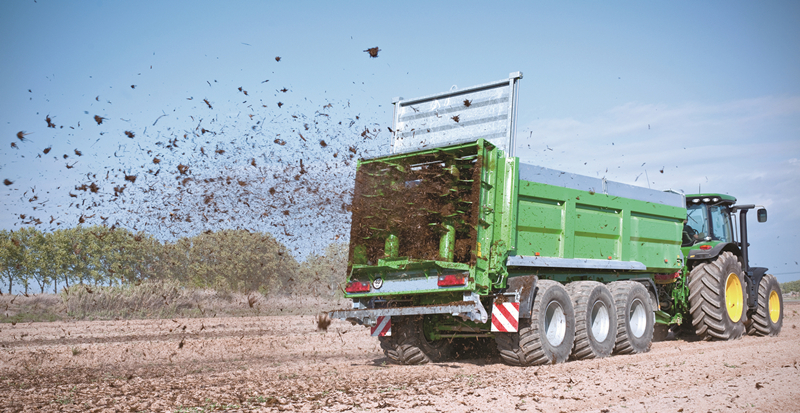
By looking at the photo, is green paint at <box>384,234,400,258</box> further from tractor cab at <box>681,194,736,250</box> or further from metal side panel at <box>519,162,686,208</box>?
tractor cab at <box>681,194,736,250</box>

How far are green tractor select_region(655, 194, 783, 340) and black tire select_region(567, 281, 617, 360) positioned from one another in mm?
2323

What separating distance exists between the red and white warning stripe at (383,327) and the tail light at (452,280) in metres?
1.39

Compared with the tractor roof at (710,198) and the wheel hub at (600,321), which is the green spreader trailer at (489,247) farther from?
the tractor roof at (710,198)

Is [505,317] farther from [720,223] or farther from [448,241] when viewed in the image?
[720,223]

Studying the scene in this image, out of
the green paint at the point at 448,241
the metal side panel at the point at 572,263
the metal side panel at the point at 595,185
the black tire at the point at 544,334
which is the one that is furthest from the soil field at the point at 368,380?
the metal side panel at the point at 595,185

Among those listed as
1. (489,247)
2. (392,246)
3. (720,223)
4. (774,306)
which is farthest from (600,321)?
(774,306)

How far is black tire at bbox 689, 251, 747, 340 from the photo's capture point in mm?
11352

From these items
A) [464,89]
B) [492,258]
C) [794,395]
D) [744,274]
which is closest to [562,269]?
[492,258]

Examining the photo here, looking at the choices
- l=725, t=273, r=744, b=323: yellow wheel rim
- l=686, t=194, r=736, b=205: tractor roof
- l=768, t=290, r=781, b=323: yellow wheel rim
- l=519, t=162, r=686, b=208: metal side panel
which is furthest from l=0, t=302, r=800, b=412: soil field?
l=686, t=194, r=736, b=205: tractor roof

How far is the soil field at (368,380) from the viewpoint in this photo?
5465mm

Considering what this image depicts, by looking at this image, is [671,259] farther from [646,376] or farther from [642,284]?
[646,376]

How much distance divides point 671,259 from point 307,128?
682cm

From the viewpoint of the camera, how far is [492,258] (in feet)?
25.5

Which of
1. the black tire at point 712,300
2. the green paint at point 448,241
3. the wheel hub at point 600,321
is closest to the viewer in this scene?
the green paint at point 448,241
